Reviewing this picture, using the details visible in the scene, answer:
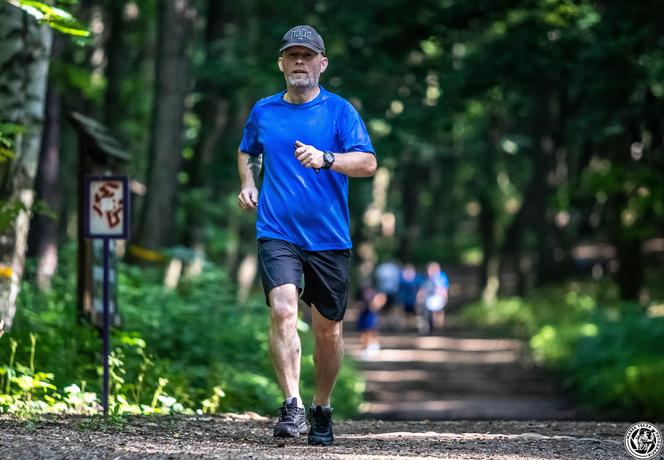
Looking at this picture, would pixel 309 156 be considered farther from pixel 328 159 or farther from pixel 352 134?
pixel 352 134

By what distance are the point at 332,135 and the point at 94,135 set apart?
15.6 ft

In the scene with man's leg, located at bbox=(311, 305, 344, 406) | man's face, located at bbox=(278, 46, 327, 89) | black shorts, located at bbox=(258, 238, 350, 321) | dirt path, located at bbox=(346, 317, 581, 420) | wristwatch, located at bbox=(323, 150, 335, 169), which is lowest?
dirt path, located at bbox=(346, 317, 581, 420)

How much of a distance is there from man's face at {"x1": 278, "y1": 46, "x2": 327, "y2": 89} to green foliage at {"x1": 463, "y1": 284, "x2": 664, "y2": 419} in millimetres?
10005

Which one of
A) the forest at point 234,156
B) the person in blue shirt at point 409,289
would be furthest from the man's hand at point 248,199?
the person in blue shirt at point 409,289

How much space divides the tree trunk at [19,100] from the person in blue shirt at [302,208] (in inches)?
149

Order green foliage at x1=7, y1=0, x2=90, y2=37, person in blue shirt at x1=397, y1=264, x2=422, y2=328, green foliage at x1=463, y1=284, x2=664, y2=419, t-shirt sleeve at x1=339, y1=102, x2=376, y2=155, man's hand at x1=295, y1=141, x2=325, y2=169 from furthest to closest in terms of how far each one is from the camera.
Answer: person in blue shirt at x1=397, y1=264, x2=422, y2=328 < green foliage at x1=463, y1=284, x2=664, y2=419 < green foliage at x1=7, y1=0, x2=90, y2=37 < t-shirt sleeve at x1=339, y1=102, x2=376, y2=155 < man's hand at x1=295, y1=141, x2=325, y2=169

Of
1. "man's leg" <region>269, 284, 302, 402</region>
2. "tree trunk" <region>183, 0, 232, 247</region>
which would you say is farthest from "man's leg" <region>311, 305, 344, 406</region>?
"tree trunk" <region>183, 0, 232, 247</region>

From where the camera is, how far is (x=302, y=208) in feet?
26.5

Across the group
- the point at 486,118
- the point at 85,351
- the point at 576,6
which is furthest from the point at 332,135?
the point at 486,118

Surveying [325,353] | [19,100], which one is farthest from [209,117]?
[325,353]

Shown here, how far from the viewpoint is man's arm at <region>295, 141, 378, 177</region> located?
761 centimetres

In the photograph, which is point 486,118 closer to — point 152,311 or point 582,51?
point 582,51

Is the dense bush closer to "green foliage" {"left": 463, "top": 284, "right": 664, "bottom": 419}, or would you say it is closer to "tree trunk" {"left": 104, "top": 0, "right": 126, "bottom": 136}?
"green foliage" {"left": 463, "top": 284, "right": 664, "bottom": 419}

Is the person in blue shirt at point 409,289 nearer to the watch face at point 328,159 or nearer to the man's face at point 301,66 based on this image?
the man's face at point 301,66
